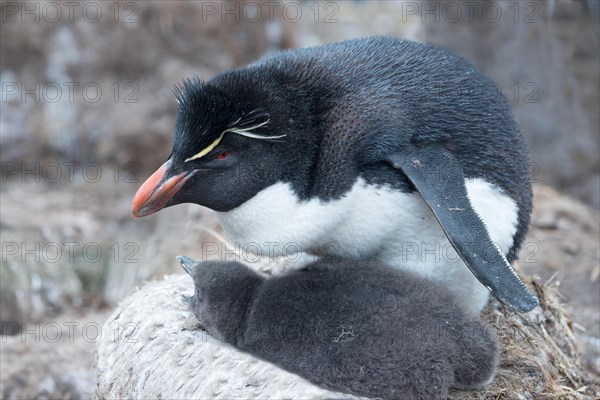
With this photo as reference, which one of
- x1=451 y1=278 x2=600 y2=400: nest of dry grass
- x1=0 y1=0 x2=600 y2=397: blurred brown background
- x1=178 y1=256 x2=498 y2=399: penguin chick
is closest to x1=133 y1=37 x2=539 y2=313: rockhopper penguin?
x1=178 y1=256 x2=498 y2=399: penguin chick

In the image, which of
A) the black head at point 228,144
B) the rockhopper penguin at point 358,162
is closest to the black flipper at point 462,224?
the rockhopper penguin at point 358,162

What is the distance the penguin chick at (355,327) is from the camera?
8.19 ft

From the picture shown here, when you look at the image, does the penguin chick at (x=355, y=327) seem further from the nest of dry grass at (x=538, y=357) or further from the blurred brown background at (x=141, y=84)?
the blurred brown background at (x=141, y=84)

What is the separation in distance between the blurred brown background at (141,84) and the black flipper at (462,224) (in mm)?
3649

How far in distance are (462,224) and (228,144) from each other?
0.79 metres

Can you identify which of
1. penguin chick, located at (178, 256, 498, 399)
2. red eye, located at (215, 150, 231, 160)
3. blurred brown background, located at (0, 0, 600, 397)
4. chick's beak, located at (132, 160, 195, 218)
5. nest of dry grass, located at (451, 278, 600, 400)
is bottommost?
blurred brown background, located at (0, 0, 600, 397)

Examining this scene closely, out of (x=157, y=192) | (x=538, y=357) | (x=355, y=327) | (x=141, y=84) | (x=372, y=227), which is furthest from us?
(x=141, y=84)

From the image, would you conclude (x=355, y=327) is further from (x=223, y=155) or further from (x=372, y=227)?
(x=223, y=155)

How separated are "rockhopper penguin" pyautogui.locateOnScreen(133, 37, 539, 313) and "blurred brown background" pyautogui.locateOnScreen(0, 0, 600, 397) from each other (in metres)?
3.41

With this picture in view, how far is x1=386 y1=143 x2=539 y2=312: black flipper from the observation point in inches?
103

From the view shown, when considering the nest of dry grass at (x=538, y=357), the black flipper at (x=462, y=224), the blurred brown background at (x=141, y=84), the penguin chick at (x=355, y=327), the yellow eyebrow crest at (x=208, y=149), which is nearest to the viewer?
the penguin chick at (x=355, y=327)

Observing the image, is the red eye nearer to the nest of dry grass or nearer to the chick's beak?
the chick's beak

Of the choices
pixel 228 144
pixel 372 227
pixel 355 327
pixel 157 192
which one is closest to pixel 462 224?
pixel 372 227

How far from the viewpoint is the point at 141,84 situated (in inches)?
299
